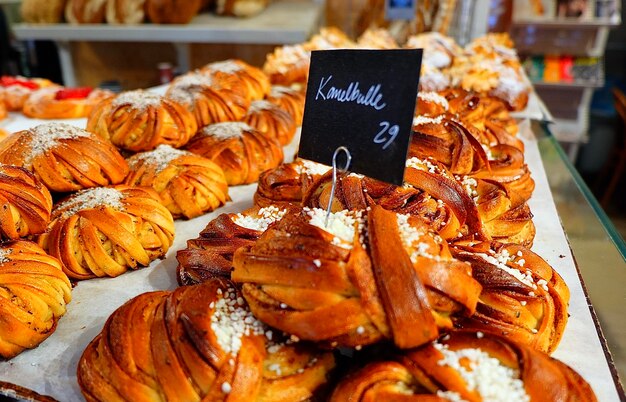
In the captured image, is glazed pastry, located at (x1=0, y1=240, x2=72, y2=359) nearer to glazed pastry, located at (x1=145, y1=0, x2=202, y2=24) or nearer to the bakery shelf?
the bakery shelf

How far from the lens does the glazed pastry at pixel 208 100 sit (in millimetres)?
3449

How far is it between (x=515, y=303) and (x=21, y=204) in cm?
185

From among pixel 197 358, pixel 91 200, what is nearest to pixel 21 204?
pixel 91 200

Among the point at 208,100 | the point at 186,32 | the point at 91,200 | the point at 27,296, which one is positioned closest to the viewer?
the point at 27,296

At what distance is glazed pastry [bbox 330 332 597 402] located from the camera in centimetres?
125

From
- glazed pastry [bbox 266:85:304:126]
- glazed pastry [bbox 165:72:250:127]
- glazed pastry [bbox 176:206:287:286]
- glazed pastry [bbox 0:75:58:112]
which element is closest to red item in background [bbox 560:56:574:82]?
glazed pastry [bbox 266:85:304:126]

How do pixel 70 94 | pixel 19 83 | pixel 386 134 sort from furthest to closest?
1. pixel 19 83
2. pixel 70 94
3. pixel 386 134

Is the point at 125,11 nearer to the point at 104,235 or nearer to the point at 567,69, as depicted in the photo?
the point at 104,235

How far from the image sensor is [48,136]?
243cm

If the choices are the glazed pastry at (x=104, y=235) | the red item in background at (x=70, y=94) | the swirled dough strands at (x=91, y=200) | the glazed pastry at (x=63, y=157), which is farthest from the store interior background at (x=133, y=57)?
the glazed pastry at (x=104, y=235)

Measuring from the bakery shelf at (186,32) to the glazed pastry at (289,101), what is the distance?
1.52 meters

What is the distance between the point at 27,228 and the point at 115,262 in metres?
0.36

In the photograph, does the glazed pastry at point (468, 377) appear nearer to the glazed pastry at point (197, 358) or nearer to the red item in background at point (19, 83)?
the glazed pastry at point (197, 358)

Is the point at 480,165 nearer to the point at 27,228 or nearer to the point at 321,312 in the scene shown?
the point at 321,312
